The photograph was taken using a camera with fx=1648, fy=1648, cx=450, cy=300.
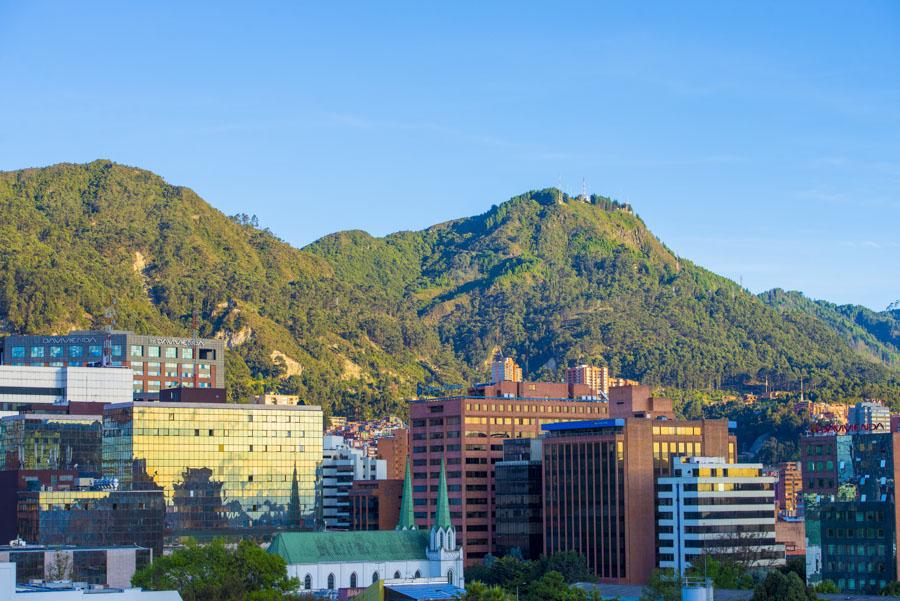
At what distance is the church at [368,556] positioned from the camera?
619 feet

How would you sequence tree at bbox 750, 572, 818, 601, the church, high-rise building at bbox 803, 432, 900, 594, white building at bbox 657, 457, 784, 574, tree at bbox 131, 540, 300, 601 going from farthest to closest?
white building at bbox 657, 457, 784, 574 < the church < high-rise building at bbox 803, 432, 900, 594 < tree at bbox 131, 540, 300, 601 < tree at bbox 750, 572, 818, 601

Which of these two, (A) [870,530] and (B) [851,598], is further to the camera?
(A) [870,530]

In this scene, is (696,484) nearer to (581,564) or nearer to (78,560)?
(581,564)

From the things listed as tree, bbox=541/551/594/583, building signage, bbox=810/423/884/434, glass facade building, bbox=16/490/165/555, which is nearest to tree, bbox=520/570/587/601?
tree, bbox=541/551/594/583

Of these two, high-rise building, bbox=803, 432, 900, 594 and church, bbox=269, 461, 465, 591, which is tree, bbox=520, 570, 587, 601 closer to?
high-rise building, bbox=803, 432, 900, 594

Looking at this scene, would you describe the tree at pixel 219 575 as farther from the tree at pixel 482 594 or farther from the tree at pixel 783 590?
the tree at pixel 783 590

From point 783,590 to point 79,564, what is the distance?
6179 cm

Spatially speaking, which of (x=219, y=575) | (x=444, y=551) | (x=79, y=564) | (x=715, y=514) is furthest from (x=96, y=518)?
(x=715, y=514)

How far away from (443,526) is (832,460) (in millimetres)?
48825

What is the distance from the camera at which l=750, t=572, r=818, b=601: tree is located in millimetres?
120625

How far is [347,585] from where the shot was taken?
624 feet

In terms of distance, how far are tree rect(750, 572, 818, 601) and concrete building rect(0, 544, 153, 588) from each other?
2242 inches

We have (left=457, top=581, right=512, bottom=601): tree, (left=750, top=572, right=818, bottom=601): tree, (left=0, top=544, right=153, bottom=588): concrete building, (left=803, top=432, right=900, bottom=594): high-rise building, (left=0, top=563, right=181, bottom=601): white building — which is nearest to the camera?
(left=0, top=563, right=181, bottom=601): white building

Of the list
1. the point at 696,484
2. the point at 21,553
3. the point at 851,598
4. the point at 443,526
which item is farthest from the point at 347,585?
the point at 851,598
